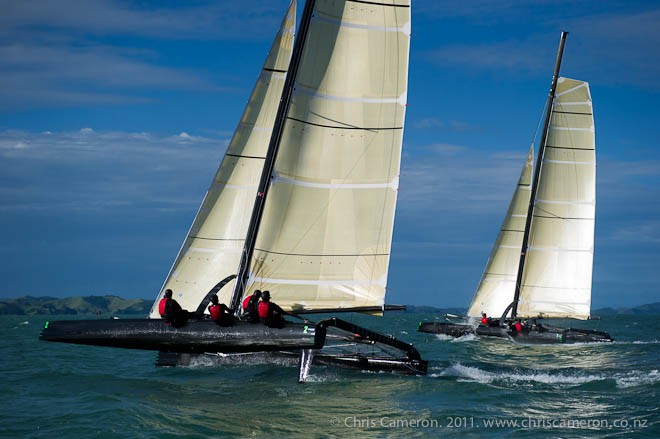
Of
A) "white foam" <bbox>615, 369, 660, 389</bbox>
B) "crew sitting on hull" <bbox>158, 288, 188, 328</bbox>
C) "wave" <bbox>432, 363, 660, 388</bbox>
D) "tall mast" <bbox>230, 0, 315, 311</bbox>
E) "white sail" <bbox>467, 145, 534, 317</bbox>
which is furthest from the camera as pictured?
"white sail" <bbox>467, 145, 534, 317</bbox>

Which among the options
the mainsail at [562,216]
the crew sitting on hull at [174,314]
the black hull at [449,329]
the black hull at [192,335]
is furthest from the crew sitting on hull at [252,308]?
the mainsail at [562,216]

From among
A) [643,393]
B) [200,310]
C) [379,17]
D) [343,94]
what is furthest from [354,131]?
[643,393]

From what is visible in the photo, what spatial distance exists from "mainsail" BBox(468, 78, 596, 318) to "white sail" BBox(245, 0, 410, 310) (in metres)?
22.0

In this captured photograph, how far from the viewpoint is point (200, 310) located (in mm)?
Result: 21828

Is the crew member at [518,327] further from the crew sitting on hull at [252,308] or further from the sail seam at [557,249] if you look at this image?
the crew sitting on hull at [252,308]

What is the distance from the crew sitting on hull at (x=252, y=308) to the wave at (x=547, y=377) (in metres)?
6.29

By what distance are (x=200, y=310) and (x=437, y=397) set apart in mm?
6180

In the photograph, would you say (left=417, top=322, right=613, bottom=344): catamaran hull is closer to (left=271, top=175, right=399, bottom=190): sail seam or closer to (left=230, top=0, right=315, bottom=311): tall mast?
(left=271, top=175, right=399, bottom=190): sail seam

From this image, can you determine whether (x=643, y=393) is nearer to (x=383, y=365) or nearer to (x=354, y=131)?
(x=383, y=365)

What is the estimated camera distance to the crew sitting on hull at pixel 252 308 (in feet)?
66.3

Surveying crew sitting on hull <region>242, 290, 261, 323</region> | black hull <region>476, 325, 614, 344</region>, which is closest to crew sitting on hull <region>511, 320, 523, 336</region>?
black hull <region>476, 325, 614, 344</region>

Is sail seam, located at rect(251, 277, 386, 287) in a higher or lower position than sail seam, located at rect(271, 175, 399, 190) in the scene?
lower

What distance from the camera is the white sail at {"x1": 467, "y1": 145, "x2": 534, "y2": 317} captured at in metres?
44.8

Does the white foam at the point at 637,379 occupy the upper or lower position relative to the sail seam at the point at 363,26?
lower
